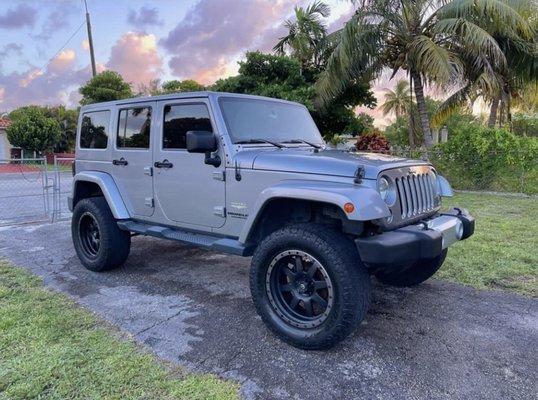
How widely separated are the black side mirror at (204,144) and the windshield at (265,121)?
8.0 inches

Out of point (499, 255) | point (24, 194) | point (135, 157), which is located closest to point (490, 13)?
point (499, 255)

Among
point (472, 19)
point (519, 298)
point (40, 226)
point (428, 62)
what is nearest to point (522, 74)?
point (472, 19)

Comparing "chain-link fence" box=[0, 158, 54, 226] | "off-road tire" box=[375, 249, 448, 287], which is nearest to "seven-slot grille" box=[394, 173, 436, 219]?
"off-road tire" box=[375, 249, 448, 287]

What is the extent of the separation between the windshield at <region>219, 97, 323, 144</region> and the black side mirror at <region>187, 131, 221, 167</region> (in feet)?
0.67

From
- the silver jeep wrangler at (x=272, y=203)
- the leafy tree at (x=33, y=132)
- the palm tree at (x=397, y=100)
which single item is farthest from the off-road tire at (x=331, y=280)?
the palm tree at (x=397, y=100)

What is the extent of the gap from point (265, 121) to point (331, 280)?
185 centimetres

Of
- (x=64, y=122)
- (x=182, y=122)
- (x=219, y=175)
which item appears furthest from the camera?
(x=64, y=122)

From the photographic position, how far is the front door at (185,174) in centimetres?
380

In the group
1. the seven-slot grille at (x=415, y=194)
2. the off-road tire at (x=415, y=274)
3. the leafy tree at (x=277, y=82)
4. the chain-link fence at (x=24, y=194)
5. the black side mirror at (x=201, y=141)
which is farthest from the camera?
the leafy tree at (x=277, y=82)

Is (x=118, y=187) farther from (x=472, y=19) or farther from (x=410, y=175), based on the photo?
(x=472, y=19)

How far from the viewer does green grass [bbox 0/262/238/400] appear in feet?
8.43

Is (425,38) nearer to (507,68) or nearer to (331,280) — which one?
(507,68)

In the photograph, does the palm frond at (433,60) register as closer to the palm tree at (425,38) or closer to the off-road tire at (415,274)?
the palm tree at (425,38)

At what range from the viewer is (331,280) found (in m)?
2.95
